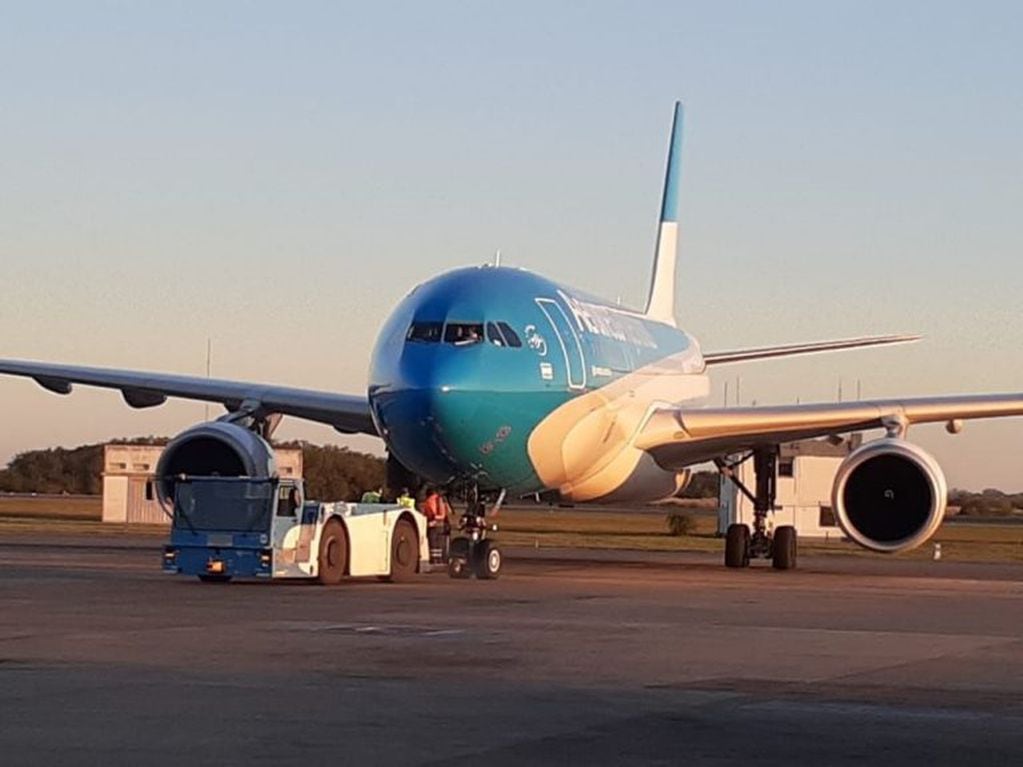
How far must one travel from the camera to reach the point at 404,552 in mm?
27812

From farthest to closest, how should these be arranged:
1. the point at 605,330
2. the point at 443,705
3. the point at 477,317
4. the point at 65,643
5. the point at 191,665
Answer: the point at 605,330 → the point at 477,317 → the point at 65,643 → the point at 191,665 → the point at 443,705

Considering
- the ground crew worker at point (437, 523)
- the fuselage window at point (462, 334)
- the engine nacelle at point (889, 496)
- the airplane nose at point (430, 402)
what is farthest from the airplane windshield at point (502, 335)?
the engine nacelle at point (889, 496)

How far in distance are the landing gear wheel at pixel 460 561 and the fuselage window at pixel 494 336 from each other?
2875 millimetres

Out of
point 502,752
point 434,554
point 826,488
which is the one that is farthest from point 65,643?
point 826,488

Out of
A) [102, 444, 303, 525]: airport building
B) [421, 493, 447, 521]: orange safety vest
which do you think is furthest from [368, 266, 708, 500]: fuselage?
[102, 444, 303, 525]: airport building

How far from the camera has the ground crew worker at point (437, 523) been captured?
29.5 m

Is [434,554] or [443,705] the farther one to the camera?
[434,554]

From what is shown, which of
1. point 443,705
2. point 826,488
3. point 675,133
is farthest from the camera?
point 826,488

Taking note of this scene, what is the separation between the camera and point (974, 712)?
12.4 meters

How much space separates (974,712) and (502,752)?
11.5ft

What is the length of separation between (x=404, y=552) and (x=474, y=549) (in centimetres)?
96

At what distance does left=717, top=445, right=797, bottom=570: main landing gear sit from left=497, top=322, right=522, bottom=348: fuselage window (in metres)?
6.83

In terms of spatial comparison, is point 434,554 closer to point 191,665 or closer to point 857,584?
point 857,584

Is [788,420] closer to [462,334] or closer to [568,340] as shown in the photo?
[568,340]
